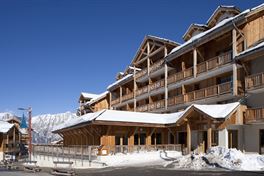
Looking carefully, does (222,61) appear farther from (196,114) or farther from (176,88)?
(176,88)

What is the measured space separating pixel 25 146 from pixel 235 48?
69.2 m

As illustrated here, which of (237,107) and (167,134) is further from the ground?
(237,107)

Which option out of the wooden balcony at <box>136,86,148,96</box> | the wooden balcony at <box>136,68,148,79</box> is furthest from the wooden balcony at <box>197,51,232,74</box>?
the wooden balcony at <box>136,68,148,79</box>

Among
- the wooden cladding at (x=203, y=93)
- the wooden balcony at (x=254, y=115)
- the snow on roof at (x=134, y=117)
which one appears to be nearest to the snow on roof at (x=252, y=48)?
the wooden cladding at (x=203, y=93)

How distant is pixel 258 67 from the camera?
28078mm

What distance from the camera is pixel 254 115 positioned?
26141mm

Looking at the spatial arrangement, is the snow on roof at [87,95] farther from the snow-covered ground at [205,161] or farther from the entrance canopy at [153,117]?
the snow-covered ground at [205,161]

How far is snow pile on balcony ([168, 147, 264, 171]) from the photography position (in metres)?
21.6

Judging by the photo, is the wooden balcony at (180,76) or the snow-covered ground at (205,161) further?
the wooden balcony at (180,76)

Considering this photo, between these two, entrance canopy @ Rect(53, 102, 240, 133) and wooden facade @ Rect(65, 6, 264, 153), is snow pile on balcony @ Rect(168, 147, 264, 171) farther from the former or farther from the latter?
entrance canopy @ Rect(53, 102, 240, 133)

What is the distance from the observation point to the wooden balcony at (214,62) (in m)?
30.6

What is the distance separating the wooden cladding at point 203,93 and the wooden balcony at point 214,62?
1.97 metres

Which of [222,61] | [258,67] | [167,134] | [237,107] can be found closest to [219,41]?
[222,61]

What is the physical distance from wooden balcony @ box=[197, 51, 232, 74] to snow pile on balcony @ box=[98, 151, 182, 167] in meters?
8.70
